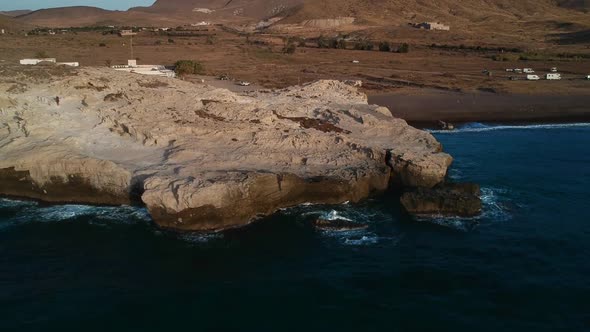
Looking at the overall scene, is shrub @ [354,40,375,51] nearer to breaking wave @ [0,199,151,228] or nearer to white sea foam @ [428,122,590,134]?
white sea foam @ [428,122,590,134]

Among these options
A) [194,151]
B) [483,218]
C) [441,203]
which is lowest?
[483,218]

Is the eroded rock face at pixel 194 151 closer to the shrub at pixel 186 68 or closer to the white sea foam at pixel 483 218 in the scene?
the white sea foam at pixel 483 218

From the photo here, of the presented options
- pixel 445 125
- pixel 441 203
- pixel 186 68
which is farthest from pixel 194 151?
pixel 186 68

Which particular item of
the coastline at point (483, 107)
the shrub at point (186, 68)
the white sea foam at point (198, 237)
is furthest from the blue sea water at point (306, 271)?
the shrub at point (186, 68)

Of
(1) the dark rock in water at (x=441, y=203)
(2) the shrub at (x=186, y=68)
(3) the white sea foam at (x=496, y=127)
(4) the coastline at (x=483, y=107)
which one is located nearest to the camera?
(1) the dark rock in water at (x=441, y=203)

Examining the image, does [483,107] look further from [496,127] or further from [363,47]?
[363,47]

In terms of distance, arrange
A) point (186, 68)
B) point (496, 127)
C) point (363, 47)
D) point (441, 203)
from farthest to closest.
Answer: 1. point (363, 47)
2. point (186, 68)
3. point (496, 127)
4. point (441, 203)

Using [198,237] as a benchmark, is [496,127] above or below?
above

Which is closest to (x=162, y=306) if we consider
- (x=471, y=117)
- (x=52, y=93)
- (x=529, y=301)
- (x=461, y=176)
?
(x=529, y=301)
